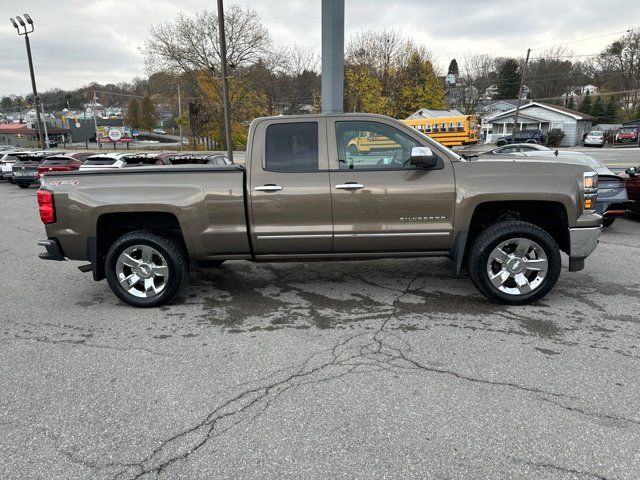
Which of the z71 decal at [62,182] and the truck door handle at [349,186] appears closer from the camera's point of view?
the truck door handle at [349,186]

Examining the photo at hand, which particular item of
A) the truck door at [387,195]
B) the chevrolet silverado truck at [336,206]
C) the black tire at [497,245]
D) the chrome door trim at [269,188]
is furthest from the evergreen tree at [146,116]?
the black tire at [497,245]

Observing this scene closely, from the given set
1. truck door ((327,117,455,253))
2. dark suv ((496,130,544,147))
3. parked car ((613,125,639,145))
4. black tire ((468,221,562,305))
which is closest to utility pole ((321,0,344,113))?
truck door ((327,117,455,253))

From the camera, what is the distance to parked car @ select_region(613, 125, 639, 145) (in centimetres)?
4496

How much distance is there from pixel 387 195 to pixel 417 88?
5396cm

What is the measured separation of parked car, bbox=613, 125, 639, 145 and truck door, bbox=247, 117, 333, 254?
171 feet

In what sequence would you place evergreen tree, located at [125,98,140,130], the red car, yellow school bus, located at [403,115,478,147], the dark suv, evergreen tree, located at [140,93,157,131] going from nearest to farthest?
the red car, yellow school bus, located at [403,115,478,147], the dark suv, evergreen tree, located at [140,93,157,131], evergreen tree, located at [125,98,140,130]

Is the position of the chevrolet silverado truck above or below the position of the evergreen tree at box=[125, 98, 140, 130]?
below

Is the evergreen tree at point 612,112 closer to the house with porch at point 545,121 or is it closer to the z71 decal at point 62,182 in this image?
the house with porch at point 545,121

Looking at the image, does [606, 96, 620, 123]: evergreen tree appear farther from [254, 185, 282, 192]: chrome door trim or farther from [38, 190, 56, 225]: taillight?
[38, 190, 56, 225]: taillight

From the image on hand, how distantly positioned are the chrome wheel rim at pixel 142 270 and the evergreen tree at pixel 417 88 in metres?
51.2

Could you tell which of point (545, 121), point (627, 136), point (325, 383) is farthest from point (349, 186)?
point (545, 121)

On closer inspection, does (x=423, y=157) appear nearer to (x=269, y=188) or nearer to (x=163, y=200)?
(x=269, y=188)

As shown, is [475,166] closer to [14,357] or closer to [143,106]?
[14,357]

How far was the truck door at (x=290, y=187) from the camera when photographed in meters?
4.47
